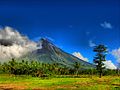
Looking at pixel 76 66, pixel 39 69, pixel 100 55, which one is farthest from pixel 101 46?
pixel 76 66

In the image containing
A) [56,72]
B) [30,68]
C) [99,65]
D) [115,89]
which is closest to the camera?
[115,89]

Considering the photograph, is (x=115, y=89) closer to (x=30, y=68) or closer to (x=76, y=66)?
(x=30, y=68)

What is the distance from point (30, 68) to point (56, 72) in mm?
20310

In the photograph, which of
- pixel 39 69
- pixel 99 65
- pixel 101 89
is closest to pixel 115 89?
pixel 101 89

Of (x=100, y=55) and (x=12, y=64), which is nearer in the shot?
(x=100, y=55)

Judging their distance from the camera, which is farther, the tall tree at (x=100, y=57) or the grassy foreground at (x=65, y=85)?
the tall tree at (x=100, y=57)

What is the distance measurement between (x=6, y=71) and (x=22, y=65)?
11810 mm

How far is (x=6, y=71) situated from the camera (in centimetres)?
18562

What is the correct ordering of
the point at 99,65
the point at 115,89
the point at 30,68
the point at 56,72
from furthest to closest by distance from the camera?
1. the point at 56,72
2. the point at 30,68
3. the point at 99,65
4. the point at 115,89

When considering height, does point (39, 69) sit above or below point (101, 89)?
above

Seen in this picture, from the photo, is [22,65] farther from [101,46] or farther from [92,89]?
[92,89]

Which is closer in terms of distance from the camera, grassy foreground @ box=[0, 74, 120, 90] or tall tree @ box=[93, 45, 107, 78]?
grassy foreground @ box=[0, 74, 120, 90]

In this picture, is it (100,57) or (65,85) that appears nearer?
(65,85)

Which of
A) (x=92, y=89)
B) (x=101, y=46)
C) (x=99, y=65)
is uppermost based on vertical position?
(x=101, y=46)
